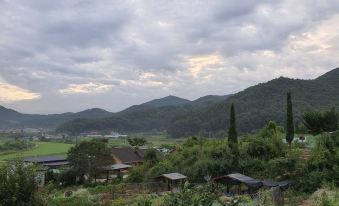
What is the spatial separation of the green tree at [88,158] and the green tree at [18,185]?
32761 mm

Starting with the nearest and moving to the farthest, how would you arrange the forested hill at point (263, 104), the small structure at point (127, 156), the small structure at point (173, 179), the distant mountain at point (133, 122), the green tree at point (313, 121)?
the small structure at point (173, 179)
the green tree at point (313, 121)
the small structure at point (127, 156)
the forested hill at point (263, 104)
the distant mountain at point (133, 122)

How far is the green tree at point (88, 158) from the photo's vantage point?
149ft

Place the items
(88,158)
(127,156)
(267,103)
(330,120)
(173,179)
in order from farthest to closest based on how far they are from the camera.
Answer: (267,103), (127,156), (88,158), (330,120), (173,179)

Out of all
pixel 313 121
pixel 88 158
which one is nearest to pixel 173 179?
pixel 88 158

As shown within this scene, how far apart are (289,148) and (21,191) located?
28477mm

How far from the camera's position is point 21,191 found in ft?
41.4

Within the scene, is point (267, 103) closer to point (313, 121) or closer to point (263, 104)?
point (263, 104)

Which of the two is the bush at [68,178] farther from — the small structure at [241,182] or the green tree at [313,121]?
the green tree at [313,121]

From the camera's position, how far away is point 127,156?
6569 centimetres

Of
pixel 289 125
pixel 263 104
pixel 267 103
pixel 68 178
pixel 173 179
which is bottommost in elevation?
pixel 68 178

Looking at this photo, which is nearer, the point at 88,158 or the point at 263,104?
the point at 88,158

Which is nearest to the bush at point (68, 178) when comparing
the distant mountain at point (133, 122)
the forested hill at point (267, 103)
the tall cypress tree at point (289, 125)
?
the tall cypress tree at point (289, 125)

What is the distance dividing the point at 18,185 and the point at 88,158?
3359cm

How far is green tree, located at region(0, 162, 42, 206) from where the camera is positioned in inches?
491
